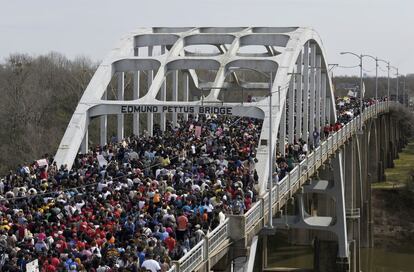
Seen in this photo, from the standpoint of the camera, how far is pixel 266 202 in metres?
30.9

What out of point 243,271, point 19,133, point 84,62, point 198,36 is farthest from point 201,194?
Result: point 84,62

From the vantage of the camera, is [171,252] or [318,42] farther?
[318,42]

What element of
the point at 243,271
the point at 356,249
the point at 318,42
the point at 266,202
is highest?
the point at 318,42

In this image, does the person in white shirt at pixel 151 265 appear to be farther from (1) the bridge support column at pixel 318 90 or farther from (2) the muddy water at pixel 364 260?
(2) the muddy water at pixel 364 260

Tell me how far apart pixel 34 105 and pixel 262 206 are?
199 feet

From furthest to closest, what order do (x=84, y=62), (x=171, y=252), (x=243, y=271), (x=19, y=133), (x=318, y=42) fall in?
(x=84, y=62)
(x=19, y=133)
(x=318, y=42)
(x=243, y=271)
(x=171, y=252)

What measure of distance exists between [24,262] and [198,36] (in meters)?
29.5

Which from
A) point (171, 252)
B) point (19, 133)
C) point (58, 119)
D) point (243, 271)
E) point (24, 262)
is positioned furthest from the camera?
point (58, 119)

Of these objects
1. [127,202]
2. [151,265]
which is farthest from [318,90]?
[151,265]

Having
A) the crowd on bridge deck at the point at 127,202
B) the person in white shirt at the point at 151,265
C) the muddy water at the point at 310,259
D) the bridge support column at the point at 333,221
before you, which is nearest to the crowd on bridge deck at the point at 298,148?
the crowd on bridge deck at the point at 127,202

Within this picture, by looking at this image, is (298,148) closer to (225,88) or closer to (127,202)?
(225,88)

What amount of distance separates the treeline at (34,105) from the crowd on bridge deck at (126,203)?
44.2 meters

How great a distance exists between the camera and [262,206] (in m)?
29.7

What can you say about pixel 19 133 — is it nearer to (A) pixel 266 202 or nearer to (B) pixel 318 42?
(B) pixel 318 42
